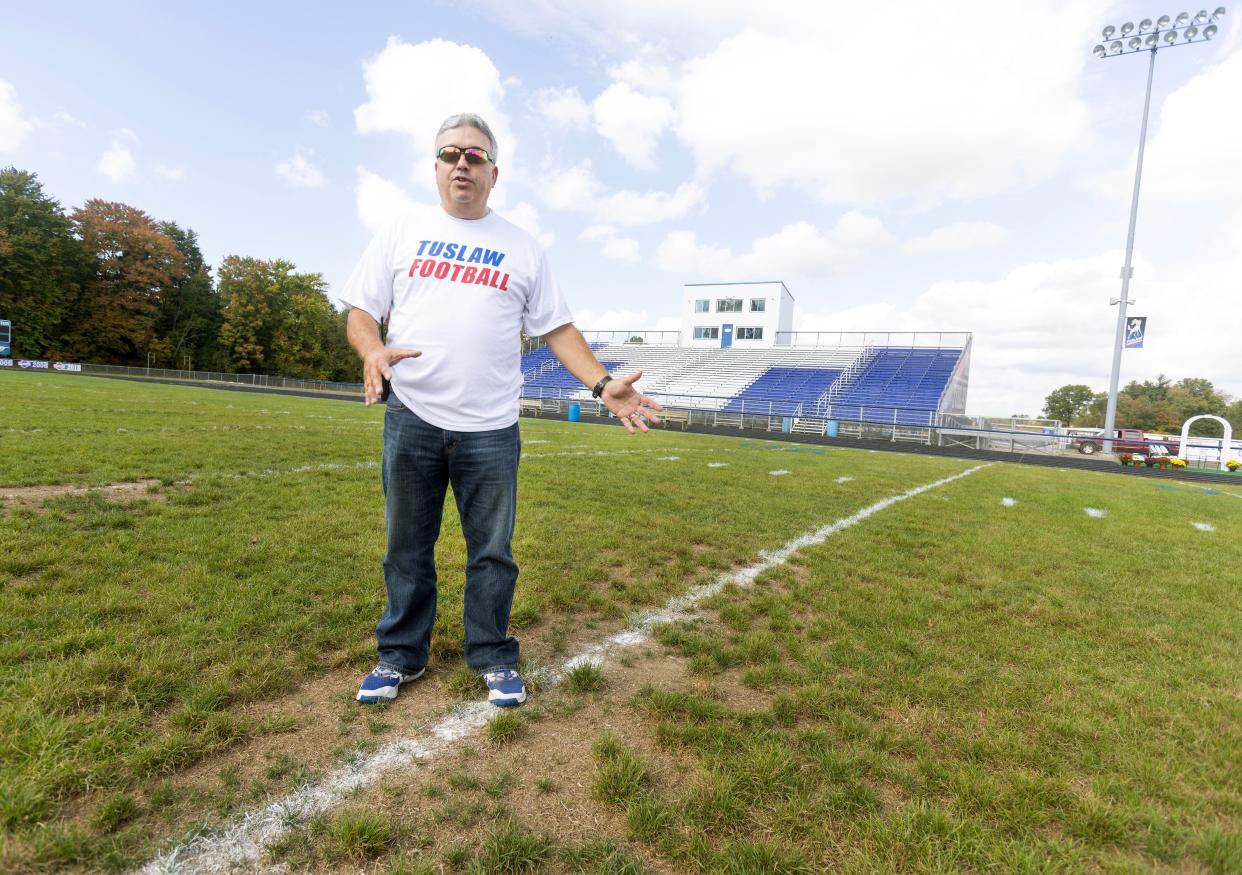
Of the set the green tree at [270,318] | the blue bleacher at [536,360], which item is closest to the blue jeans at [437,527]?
the blue bleacher at [536,360]

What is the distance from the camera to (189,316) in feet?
175

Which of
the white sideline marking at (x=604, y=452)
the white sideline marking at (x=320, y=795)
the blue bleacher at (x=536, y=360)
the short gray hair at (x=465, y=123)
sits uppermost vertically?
the blue bleacher at (x=536, y=360)

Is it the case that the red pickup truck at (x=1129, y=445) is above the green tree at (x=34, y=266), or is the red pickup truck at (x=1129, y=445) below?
below

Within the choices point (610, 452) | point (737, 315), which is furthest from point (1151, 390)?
point (610, 452)

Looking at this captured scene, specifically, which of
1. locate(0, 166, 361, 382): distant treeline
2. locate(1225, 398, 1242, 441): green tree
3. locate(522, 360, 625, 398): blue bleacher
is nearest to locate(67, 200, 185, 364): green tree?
locate(0, 166, 361, 382): distant treeline

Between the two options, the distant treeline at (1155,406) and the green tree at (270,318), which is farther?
the distant treeline at (1155,406)

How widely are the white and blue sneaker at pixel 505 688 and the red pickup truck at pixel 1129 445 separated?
97.2ft

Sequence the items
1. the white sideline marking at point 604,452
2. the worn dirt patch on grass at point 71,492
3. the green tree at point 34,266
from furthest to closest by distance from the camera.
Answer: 1. the green tree at point 34,266
2. the white sideline marking at point 604,452
3. the worn dirt patch on grass at point 71,492

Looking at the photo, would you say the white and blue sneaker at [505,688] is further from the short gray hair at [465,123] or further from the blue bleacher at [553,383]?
the blue bleacher at [553,383]

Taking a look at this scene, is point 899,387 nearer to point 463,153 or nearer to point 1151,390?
point 463,153

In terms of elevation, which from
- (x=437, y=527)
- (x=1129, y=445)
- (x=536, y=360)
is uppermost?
(x=536, y=360)

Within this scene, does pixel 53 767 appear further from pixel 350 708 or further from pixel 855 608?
pixel 855 608

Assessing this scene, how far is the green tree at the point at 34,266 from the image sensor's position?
42094 mm

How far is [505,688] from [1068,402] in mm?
109911
